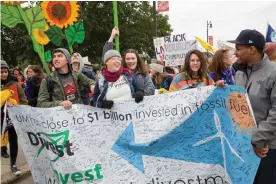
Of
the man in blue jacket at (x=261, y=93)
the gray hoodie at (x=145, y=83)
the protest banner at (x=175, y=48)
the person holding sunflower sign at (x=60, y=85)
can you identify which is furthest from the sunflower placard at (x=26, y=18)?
the man in blue jacket at (x=261, y=93)

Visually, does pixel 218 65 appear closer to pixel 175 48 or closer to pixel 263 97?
pixel 263 97

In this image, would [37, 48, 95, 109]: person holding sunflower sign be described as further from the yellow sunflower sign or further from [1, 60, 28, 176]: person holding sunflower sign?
the yellow sunflower sign

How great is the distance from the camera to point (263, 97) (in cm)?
287

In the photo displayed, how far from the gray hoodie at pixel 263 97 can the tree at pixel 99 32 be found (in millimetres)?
21687

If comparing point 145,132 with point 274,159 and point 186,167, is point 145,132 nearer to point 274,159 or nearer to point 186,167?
point 186,167

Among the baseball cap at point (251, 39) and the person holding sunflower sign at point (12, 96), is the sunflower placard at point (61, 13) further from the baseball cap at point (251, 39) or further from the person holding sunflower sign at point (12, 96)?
the baseball cap at point (251, 39)

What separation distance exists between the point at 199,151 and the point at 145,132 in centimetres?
55

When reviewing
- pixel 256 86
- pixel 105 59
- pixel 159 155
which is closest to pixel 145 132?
pixel 159 155

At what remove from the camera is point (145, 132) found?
349 centimetres

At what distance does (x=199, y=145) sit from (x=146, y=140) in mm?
510

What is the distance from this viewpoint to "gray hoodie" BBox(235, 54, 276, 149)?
2719 millimetres

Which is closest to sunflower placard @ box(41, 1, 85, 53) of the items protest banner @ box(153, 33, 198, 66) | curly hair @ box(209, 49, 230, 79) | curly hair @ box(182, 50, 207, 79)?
curly hair @ box(209, 49, 230, 79)

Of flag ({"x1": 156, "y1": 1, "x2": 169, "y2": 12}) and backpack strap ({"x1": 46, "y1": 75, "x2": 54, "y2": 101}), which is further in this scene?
flag ({"x1": 156, "y1": 1, "x2": 169, "y2": 12})

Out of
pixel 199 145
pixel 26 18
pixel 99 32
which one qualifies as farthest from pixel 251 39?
pixel 99 32
